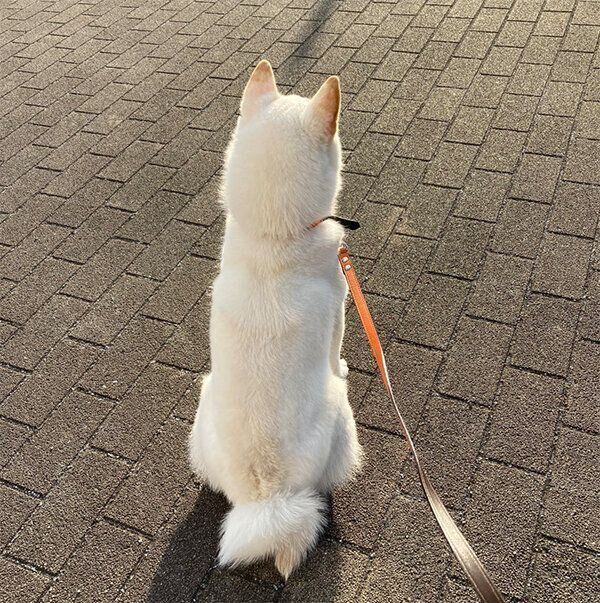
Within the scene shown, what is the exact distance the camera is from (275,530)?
6.88 feet

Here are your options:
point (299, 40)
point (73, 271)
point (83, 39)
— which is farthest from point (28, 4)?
point (73, 271)

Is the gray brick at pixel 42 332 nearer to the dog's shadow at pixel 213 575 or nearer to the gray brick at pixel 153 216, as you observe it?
the gray brick at pixel 153 216

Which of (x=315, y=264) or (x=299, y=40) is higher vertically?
(x=315, y=264)

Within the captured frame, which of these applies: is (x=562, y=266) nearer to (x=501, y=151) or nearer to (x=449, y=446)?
(x=501, y=151)

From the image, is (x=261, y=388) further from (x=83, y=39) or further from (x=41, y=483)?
(x=83, y=39)

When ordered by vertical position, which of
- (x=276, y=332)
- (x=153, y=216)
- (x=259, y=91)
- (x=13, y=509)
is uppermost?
(x=259, y=91)

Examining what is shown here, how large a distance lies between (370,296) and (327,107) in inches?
61.6

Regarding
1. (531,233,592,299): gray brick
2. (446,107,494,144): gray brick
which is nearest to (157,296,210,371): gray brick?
(531,233,592,299): gray brick

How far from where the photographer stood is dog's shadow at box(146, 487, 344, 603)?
2359 mm

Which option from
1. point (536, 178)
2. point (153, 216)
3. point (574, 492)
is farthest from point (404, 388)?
point (153, 216)

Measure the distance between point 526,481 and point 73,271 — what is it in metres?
3.06

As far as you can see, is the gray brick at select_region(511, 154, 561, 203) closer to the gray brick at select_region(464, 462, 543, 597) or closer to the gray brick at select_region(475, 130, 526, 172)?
the gray brick at select_region(475, 130, 526, 172)

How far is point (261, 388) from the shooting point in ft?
6.91

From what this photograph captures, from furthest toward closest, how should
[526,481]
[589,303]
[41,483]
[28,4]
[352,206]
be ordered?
[28,4] < [352,206] < [589,303] < [41,483] < [526,481]
